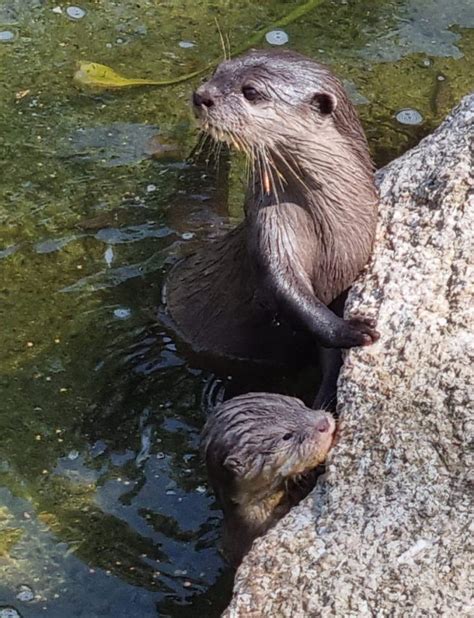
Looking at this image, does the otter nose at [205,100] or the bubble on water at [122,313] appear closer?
the otter nose at [205,100]

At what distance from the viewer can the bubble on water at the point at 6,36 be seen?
5340mm

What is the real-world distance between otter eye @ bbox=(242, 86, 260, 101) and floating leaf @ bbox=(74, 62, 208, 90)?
1.76 metres

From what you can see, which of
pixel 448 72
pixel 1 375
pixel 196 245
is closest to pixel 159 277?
pixel 196 245

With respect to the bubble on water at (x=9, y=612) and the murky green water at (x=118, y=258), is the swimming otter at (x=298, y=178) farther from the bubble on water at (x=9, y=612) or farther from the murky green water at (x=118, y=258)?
the bubble on water at (x=9, y=612)

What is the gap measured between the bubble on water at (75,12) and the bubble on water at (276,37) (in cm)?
76

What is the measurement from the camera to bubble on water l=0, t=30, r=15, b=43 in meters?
5.34

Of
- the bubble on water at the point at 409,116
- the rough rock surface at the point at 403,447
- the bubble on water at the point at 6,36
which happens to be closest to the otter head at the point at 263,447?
the rough rock surface at the point at 403,447

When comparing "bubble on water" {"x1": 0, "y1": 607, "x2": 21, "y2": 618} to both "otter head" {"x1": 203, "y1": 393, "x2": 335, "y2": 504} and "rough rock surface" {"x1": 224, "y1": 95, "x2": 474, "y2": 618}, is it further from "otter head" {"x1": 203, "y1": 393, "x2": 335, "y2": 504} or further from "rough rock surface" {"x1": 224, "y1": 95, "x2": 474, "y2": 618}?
"rough rock surface" {"x1": 224, "y1": 95, "x2": 474, "y2": 618}

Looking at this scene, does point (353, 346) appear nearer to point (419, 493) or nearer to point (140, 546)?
point (419, 493)

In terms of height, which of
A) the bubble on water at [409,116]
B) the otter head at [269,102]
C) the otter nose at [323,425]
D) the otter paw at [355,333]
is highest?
the otter head at [269,102]

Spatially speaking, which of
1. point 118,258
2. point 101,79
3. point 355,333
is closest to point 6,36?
point 101,79

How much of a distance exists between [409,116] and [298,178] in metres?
1.53

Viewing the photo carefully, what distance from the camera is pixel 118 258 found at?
4.34 meters

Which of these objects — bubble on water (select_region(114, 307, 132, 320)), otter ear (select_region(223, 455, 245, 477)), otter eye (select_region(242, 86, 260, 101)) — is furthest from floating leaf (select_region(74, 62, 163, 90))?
otter ear (select_region(223, 455, 245, 477))
